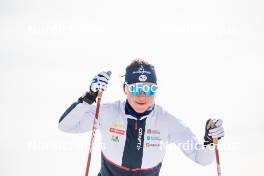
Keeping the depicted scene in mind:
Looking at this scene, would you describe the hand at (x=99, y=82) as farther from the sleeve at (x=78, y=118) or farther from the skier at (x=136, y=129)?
the sleeve at (x=78, y=118)

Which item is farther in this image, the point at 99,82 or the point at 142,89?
the point at 142,89

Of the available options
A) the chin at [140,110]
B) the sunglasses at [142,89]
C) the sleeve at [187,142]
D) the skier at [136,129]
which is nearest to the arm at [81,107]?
the skier at [136,129]

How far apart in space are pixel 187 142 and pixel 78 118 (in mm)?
1460

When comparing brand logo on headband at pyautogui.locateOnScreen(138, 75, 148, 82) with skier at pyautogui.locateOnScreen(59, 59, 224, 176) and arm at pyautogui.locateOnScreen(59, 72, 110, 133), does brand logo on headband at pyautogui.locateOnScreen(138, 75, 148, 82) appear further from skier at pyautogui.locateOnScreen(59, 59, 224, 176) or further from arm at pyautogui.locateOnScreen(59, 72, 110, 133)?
arm at pyautogui.locateOnScreen(59, 72, 110, 133)

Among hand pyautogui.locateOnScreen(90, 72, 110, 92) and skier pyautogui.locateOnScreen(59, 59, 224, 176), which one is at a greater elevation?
hand pyautogui.locateOnScreen(90, 72, 110, 92)

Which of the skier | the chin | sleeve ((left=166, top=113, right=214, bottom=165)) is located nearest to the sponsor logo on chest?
the skier

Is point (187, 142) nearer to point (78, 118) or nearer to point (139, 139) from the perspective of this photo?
point (139, 139)

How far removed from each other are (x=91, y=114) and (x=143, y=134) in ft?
2.45

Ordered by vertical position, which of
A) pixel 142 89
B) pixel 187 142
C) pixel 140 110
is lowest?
pixel 187 142

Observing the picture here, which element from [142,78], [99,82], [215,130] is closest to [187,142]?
[215,130]

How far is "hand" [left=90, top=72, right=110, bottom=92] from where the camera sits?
486 cm

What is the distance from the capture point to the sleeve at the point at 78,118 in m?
4.91

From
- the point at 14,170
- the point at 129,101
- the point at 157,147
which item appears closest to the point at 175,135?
the point at 157,147

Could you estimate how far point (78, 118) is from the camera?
499 cm
